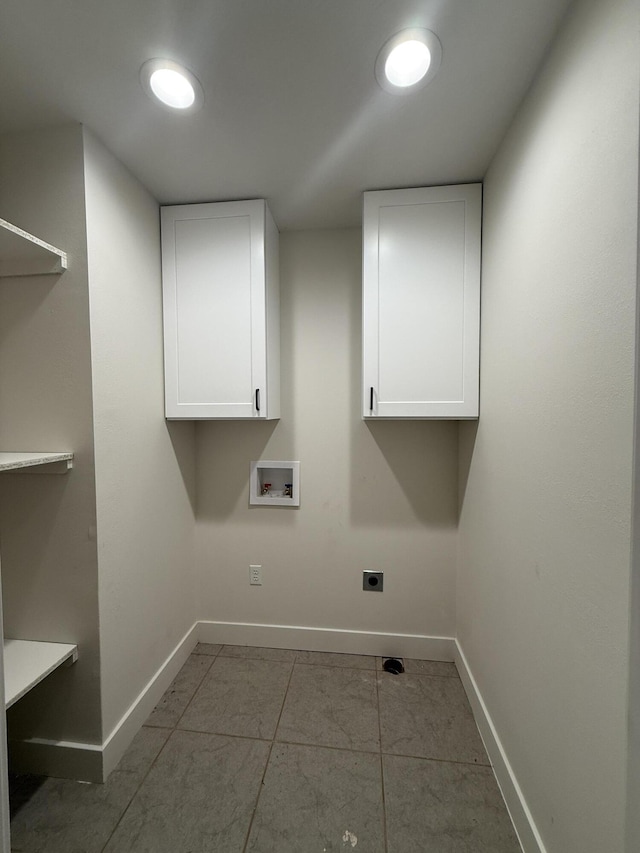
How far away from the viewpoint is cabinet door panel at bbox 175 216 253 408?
5.23 feet

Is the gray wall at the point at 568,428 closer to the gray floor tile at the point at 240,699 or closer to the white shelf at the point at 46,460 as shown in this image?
the gray floor tile at the point at 240,699

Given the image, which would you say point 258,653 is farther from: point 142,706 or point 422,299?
point 422,299

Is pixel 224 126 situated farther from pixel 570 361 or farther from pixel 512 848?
pixel 512 848

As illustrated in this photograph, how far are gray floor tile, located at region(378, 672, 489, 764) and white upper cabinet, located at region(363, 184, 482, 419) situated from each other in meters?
1.32

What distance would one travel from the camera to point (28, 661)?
1.15 meters

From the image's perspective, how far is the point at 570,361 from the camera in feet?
2.79

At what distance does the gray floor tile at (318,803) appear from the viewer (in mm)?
1051

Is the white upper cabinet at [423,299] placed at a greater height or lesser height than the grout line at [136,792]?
greater

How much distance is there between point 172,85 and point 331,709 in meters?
2.43

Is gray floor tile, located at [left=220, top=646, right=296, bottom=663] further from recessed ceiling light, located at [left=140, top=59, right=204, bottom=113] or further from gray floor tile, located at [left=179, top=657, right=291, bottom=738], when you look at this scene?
recessed ceiling light, located at [left=140, top=59, right=204, bottom=113]

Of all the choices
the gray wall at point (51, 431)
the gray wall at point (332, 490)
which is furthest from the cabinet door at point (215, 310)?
the gray wall at point (51, 431)

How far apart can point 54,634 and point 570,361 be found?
1897 millimetres

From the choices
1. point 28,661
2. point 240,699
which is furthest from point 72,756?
point 240,699

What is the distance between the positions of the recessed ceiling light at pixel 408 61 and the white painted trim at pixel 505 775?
221cm
